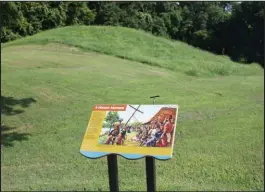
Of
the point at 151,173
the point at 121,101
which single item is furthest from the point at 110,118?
the point at 121,101

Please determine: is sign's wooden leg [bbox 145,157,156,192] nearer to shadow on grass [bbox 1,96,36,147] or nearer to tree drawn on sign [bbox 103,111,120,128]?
tree drawn on sign [bbox 103,111,120,128]

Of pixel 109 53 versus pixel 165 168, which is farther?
pixel 109 53

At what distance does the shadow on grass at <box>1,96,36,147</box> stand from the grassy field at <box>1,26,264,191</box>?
15 millimetres

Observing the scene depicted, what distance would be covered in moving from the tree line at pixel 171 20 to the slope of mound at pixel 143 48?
0.40 feet

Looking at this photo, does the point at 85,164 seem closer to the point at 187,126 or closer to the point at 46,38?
the point at 187,126

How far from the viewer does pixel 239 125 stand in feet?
19.9

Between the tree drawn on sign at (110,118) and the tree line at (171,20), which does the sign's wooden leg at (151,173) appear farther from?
the tree line at (171,20)

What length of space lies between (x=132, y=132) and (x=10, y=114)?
4283 millimetres

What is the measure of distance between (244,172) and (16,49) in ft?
14.6

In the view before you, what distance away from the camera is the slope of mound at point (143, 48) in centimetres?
730

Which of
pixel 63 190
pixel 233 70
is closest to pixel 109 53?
pixel 233 70

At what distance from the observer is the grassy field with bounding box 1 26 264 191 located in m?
5.02

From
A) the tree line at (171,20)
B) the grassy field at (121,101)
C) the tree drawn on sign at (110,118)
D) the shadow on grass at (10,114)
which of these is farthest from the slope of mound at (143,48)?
the tree drawn on sign at (110,118)

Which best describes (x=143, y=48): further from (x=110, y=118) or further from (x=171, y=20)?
(x=110, y=118)
